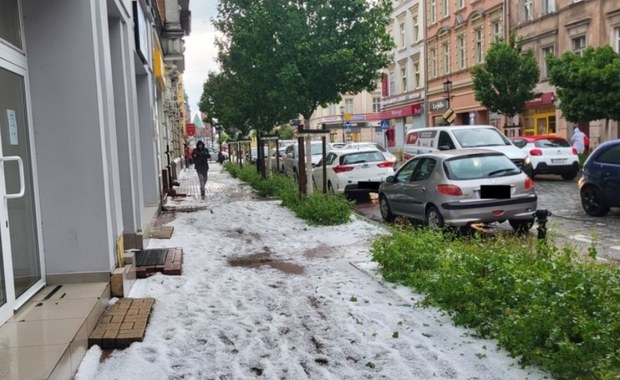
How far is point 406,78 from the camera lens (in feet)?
175

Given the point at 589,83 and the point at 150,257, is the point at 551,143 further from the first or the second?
the point at 150,257

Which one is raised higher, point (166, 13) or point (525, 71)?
point (166, 13)

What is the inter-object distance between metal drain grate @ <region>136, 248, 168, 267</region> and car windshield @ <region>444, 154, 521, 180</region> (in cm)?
481

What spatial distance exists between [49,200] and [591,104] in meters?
20.7

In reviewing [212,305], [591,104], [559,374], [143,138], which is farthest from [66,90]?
[591,104]

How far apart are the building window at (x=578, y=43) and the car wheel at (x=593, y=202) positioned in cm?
1939

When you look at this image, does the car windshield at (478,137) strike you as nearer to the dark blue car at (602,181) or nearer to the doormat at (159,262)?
the dark blue car at (602,181)

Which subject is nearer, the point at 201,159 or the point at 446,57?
the point at 201,159

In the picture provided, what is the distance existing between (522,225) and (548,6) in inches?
1009

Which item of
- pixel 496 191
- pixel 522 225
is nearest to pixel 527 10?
pixel 522 225

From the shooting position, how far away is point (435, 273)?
6.26m

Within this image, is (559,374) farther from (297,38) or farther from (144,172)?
(297,38)

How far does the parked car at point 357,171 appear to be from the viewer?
17.2 metres

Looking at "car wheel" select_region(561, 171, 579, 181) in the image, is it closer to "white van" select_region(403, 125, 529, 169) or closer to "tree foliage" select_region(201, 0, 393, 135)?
"white van" select_region(403, 125, 529, 169)
